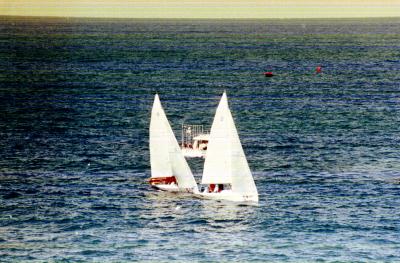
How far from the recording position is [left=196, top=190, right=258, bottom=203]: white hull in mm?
87688

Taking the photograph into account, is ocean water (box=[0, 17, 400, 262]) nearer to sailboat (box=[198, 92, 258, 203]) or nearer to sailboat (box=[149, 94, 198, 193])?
sailboat (box=[198, 92, 258, 203])

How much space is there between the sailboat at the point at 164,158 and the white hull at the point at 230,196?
452 centimetres

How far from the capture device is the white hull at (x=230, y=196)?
87688mm

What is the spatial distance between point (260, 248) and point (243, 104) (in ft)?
322

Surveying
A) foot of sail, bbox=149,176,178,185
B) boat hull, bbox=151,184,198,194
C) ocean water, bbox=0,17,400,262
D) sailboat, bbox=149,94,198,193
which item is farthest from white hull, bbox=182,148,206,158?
boat hull, bbox=151,184,198,194

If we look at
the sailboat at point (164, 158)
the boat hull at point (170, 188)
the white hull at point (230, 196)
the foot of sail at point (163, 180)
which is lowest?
the white hull at point (230, 196)

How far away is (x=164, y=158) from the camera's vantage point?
9450 cm

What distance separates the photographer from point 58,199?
90.8 m

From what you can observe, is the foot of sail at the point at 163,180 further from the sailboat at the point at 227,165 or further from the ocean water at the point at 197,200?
the sailboat at the point at 227,165

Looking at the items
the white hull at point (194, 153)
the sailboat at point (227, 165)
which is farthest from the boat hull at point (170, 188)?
the white hull at point (194, 153)

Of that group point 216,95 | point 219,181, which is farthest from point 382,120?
point 219,181

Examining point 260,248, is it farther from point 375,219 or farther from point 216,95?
point 216,95

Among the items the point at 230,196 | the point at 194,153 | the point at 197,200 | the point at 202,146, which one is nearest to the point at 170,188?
the point at 197,200

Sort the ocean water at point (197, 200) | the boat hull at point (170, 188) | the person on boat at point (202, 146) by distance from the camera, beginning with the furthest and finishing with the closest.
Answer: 1. the person on boat at point (202, 146)
2. the boat hull at point (170, 188)
3. the ocean water at point (197, 200)
